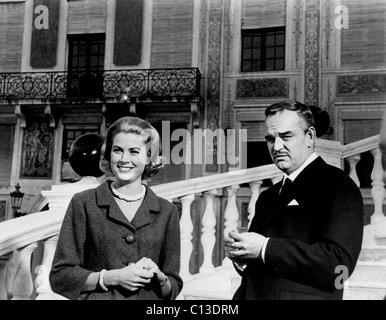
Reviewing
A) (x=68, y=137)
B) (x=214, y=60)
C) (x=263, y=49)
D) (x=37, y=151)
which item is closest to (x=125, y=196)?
(x=214, y=60)

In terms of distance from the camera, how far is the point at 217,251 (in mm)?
8680

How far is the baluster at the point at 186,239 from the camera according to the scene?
293 cm

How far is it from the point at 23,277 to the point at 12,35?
923 centimetres

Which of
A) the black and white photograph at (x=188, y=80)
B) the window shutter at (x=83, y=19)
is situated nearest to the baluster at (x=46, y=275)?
the black and white photograph at (x=188, y=80)

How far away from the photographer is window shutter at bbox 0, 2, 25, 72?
10.5m

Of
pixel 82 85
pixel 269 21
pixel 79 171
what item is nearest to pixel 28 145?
pixel 82 85

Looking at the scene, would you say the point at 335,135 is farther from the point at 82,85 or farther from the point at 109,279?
the point at 109,279

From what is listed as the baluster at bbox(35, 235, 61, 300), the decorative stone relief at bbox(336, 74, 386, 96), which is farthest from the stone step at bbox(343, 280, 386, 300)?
the decorative stone relief at bbox(336, 74, 386, 96)

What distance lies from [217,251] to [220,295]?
6.04 meters

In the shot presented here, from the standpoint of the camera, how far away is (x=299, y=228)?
1.35 metres

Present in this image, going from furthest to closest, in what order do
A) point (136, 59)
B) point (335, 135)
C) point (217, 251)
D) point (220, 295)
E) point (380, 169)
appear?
point (136, 59), point (335, 135), point (217, 251), point (380, 169), point (220, 295)

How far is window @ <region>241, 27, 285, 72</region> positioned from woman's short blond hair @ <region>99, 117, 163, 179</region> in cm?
869

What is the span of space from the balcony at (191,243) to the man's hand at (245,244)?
108 centimetres

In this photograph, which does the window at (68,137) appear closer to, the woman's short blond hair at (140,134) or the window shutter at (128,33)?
the window shutter at (128,33)
